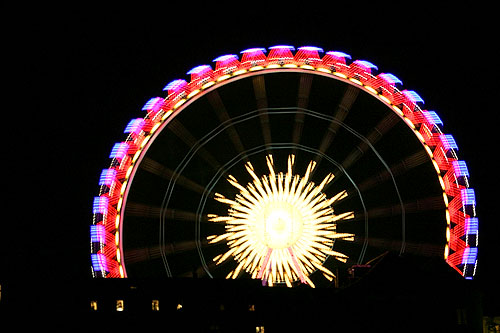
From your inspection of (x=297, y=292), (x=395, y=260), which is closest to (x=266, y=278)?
(x=297, y=292)

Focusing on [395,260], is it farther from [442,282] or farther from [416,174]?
[416,174]

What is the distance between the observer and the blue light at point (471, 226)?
124 feet

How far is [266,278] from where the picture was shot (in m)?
Answer: 36.6

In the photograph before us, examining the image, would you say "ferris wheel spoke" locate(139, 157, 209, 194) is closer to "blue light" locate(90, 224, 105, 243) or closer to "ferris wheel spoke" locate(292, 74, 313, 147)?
"blue light" locate(90, 224, 105, 243)

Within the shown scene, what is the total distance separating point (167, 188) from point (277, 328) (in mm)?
7414

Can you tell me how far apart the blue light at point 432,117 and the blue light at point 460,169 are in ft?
5.73

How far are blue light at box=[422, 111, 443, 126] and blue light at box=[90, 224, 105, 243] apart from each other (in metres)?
13.6

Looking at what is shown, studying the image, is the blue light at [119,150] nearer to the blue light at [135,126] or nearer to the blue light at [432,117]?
the blue light at [135,126]

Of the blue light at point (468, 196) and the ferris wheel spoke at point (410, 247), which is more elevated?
the blue light at point (468, 196)

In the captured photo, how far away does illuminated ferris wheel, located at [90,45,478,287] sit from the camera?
37.8 m

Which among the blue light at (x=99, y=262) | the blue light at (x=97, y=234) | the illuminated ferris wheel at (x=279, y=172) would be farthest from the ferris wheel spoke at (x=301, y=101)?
the blue light at (x=99, y=262)

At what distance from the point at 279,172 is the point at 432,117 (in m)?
6.51

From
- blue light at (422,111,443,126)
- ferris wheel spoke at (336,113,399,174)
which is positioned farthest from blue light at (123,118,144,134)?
blue light at (422,111,443,126)

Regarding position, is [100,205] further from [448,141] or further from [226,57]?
[448,141]
